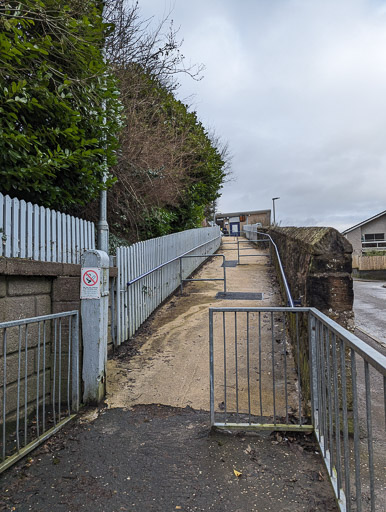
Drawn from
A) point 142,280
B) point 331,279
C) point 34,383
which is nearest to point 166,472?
point 34,383

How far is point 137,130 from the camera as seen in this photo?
8.05m

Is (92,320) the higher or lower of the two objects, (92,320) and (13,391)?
the higher

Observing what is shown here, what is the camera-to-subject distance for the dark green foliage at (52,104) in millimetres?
3846

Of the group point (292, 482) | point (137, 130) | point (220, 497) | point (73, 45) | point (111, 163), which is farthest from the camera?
point (137, 130)

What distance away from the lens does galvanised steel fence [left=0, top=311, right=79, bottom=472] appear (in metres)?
2.90

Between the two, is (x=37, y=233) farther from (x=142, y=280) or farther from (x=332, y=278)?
(x=332, y=278)

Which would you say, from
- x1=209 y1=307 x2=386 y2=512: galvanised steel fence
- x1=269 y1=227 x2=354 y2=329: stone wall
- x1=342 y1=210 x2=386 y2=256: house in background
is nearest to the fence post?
x1=209 y1=307 x2=386 y2=512: galvanised steel fence

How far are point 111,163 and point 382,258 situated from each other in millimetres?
28705

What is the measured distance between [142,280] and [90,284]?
9.34 feet

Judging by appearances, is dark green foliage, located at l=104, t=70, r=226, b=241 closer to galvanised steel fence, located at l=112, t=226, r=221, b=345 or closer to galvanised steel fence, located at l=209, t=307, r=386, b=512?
galvanised steel fence, located at l=112, t=226, r=221, b=345

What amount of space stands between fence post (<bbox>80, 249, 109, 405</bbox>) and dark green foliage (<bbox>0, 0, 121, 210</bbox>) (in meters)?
1.40

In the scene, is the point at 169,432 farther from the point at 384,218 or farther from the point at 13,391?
the point at 384,218

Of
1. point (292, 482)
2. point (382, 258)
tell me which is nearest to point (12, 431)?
point (292, 482)

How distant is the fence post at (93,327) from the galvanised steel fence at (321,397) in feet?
4.43
